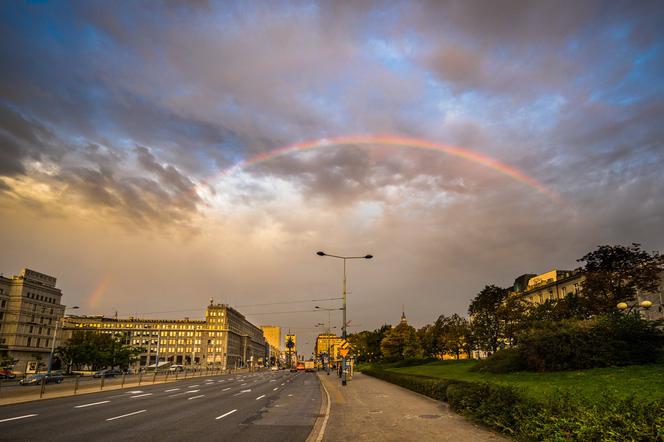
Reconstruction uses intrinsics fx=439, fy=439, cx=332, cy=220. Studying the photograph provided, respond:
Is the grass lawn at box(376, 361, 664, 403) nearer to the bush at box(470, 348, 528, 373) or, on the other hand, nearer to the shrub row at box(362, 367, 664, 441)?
the shrub row at box(362, 367, 664, 441)

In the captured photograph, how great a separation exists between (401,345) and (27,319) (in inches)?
3784

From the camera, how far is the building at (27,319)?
359 ft

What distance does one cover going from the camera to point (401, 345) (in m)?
93.6

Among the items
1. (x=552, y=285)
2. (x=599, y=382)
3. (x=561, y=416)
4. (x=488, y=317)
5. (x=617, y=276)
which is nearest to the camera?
(x=561, y=416)

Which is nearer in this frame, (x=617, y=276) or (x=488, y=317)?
(x=617, y=276)

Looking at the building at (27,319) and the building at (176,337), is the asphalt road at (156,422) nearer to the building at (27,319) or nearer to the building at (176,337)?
the building at (27,319)

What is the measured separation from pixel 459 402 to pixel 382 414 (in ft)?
10.7

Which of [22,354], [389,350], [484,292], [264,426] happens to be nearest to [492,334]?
[484,292]

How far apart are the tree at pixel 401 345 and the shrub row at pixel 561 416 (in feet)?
239

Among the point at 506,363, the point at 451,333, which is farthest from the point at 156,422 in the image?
the point at 451,333

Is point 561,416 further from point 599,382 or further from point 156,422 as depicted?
point 156,422

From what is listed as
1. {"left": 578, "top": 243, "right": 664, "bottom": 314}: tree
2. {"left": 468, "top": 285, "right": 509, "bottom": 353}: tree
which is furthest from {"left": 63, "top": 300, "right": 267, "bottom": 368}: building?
{"left": 578, "top": 243, "right": 664, "bottom": 314}: tree

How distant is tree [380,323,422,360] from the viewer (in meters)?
87.2

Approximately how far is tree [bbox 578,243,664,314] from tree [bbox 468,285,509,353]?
1375cm
